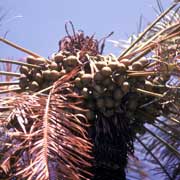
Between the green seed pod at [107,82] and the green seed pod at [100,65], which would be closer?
the green seed pod at [107,82]

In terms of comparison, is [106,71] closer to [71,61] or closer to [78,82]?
[78,82]

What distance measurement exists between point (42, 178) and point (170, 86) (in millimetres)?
2063

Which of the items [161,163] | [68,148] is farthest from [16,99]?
[161,163]

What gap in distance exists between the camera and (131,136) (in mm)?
5703

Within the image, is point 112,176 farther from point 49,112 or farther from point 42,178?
point 42,178

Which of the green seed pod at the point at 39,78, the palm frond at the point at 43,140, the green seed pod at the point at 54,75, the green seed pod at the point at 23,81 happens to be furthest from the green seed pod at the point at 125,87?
the green seed pod at the point at 23,81

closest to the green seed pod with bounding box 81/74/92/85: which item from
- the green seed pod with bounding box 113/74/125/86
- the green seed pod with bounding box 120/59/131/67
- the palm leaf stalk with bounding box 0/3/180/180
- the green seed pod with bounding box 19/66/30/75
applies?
the palm leaf stalk with bounding box 0/3/180/180

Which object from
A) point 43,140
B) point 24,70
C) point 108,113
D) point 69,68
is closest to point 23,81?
point 24,70

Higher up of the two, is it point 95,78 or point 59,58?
point 59,58

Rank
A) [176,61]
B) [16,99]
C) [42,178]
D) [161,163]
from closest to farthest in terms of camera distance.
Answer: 1. [42,178]
2. [16,99]
3. [176,61]
4. [161,163]

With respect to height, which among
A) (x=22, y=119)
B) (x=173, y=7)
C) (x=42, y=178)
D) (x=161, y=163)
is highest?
(x=173, y=7)

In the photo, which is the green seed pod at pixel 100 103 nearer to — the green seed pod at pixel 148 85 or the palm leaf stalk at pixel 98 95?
the palm leaf stalk at pixel 98 95

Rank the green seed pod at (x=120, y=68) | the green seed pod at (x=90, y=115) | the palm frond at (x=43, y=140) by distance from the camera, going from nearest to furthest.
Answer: the palm frond at (x=43, y=140)
the green seed pod at (x=90, y=115)
the green seed pod at (x=120, y=68)

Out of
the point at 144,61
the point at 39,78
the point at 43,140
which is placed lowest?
the point at 43,140
